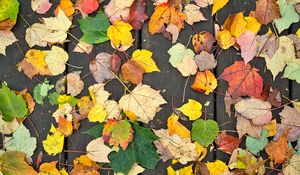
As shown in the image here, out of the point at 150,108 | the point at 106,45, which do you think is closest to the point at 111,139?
the point at 150,108

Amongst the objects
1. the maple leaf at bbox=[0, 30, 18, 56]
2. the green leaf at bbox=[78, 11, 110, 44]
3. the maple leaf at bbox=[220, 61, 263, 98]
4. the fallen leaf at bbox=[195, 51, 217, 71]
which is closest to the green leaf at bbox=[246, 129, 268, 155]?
the maple leaf at bbox=[220, 61, 263, 98]

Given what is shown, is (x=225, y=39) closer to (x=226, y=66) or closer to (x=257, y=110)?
(x=226, y=66)

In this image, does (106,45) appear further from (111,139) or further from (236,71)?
(236,71)

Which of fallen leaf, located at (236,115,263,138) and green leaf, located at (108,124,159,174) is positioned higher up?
fallen leaf, located at (236,115,263,138)

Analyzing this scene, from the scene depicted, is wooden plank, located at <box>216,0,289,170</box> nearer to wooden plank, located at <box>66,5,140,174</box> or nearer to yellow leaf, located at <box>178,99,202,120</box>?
yellow leaf, located at <box>178,99,202,120</box>

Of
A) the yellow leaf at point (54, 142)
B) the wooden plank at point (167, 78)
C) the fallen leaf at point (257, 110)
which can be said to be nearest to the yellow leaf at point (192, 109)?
the wooden plank at point (167, 78)

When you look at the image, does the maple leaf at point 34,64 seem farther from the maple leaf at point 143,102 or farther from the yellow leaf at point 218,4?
the yellow leaf at point 218,4
